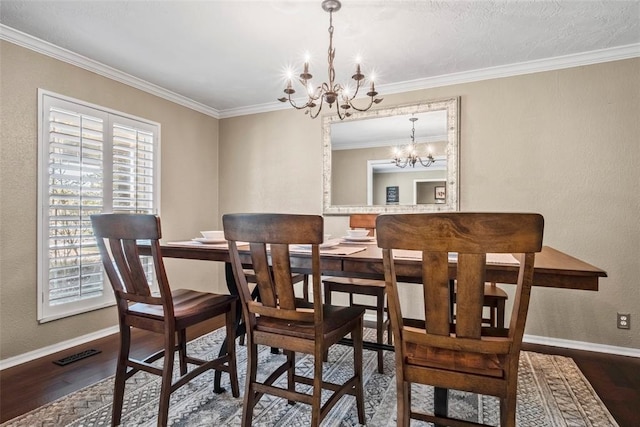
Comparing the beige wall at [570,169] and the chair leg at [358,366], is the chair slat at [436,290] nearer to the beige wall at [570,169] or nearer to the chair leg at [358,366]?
the chair leg at [358,366]

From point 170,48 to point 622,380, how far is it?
Result: 3.89 meters

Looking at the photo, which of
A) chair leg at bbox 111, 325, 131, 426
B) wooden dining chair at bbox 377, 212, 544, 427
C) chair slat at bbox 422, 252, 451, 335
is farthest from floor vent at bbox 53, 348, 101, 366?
chair slat at bbox 422, 252, 451, 335

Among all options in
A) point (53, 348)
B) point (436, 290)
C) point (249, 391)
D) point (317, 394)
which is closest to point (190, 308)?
point (249, 391)

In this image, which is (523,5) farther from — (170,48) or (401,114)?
(170,48)

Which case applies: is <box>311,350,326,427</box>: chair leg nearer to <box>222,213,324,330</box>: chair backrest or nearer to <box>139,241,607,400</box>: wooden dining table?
<box>222,213,324,330</box>: chair backrest

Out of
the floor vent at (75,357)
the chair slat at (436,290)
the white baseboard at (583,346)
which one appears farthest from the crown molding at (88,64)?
the white baseboard at (583,346)

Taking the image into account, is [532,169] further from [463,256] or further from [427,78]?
[463,256]

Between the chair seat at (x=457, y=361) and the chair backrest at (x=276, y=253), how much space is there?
0.41m

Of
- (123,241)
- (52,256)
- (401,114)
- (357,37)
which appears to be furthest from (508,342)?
(52,256)

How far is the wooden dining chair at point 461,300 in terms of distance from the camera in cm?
104

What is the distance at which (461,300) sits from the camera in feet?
3.67

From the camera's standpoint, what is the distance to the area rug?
1.79 metres

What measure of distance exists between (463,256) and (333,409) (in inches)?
49.9

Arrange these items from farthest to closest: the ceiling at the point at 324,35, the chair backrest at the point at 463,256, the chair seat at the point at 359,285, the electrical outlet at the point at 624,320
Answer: the electrical outlet at the point at 624,320, the chair seat at the point at 359,285, the ceiling at the point at 324,35, the chair backrest at the point at 463,256
